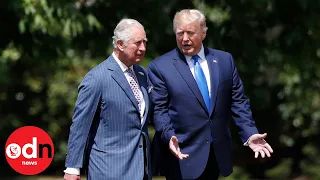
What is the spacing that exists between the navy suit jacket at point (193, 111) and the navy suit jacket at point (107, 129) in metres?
0.37

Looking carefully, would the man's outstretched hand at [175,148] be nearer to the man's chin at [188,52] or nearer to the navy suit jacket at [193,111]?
the navy suit jacket at [193,111]

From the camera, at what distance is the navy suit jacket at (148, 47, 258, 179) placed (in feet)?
22.9

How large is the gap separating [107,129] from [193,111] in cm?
76

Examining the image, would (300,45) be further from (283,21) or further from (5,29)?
(5,29)

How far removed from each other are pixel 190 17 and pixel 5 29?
18.8 ft

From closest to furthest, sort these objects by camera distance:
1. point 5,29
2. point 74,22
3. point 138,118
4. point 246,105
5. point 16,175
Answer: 1. point 138,118
2. point 246,105
3. point 74,22
4. point 5,29
5. point 16,175

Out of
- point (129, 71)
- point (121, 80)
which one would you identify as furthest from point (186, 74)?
point (121, 80)

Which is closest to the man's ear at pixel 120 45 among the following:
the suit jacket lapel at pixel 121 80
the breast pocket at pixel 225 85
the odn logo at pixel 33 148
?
the suit jacket lapel at pixel 121 80

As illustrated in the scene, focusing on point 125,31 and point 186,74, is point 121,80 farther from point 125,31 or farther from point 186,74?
point 186,74

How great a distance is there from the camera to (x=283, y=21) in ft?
42.2

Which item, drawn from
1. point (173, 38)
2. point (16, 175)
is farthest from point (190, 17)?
point (16, 175)

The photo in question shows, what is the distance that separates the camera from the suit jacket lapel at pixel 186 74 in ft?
22.9

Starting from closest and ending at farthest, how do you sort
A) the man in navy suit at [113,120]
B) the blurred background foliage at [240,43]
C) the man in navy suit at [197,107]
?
the man in navy suit at [113,120] → the man in navy suit at [197,107] → the blurred background foliage at [240,43]

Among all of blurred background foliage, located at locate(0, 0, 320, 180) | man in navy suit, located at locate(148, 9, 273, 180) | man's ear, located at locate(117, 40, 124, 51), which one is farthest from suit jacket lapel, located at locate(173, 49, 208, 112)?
blurred background foliage, located at locate(0, 0, 320, 180)
